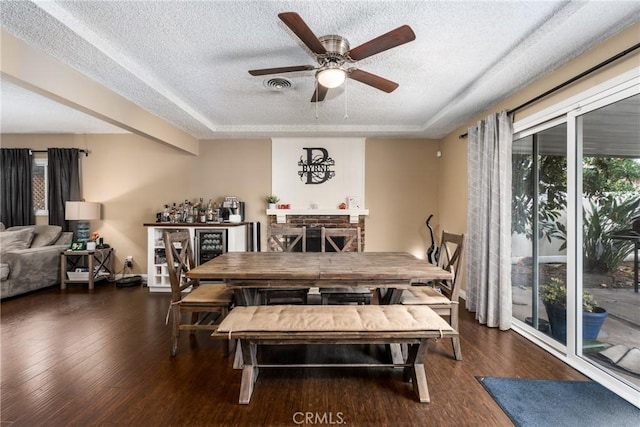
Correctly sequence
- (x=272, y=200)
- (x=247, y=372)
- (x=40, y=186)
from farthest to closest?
(x=40, y=186)
(x=272, y=200)
(x=247, y=372)

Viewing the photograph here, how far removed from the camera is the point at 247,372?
6.24ft

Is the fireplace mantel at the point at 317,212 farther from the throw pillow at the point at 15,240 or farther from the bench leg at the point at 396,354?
the throw pillow at the point at 15,240

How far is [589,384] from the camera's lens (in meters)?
2.05

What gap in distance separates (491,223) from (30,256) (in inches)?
234

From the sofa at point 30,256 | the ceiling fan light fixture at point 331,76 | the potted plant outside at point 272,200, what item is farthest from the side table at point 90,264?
the ceiling fan light fixture at point 331,76

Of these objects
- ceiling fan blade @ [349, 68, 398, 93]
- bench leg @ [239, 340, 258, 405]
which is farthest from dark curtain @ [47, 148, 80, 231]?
ceiling fan blade @ [349, 68, 398, 93]

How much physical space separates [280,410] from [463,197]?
3.48 m

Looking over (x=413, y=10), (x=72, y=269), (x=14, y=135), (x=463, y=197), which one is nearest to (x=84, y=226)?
(x=72, y=269)

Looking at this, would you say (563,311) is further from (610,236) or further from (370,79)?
(370,79)

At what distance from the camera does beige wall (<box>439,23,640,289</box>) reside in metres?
1.96

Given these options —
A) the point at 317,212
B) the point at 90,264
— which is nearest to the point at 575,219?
the point at 317,212

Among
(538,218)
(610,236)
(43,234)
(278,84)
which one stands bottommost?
(43,234)

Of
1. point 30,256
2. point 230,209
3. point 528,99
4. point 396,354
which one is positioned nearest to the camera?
point 396,354

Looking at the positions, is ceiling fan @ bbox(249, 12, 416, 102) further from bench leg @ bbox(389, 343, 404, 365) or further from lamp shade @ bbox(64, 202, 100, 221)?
lamp shade @ bbox(64, 202, 100, 221)
